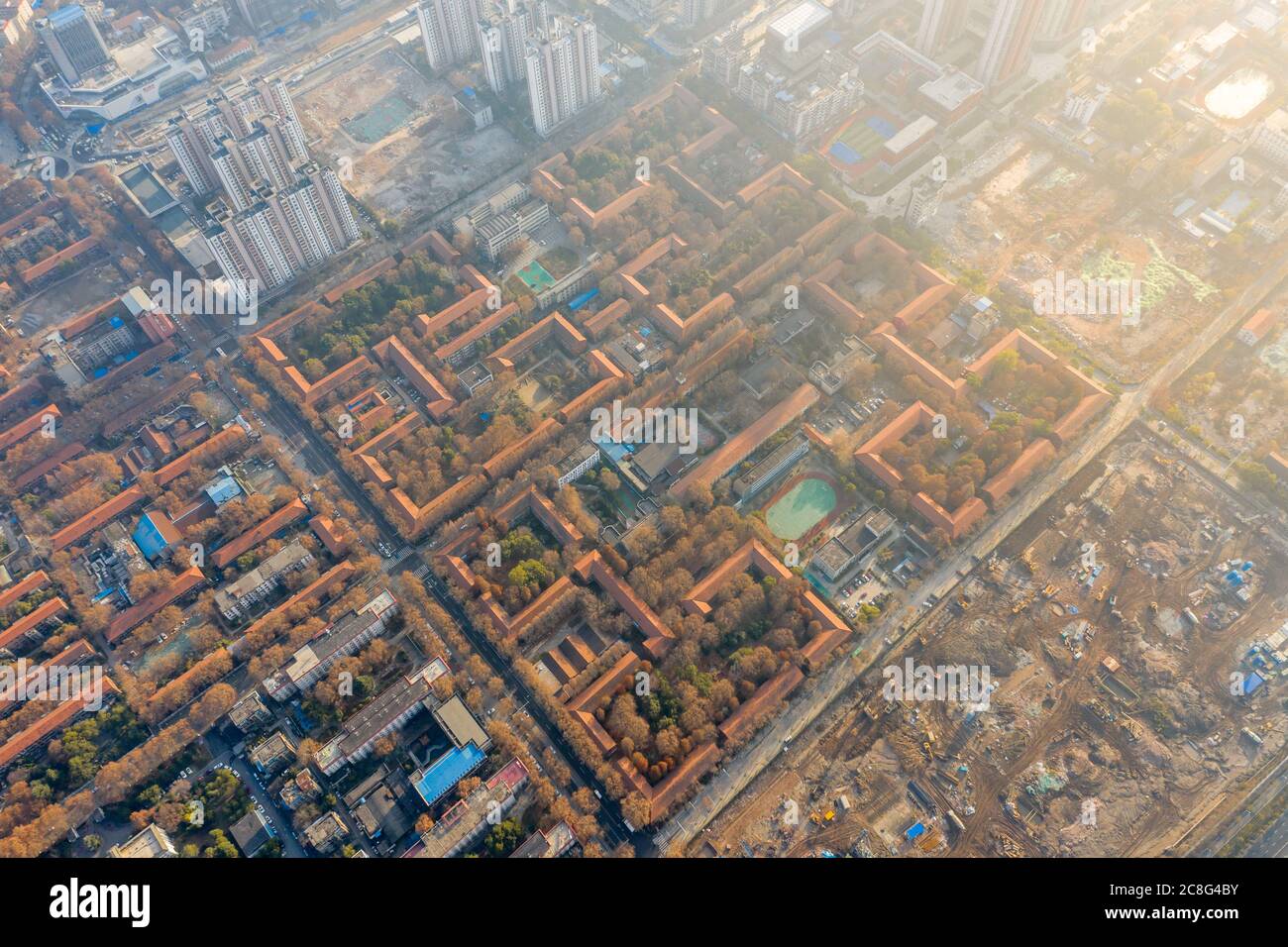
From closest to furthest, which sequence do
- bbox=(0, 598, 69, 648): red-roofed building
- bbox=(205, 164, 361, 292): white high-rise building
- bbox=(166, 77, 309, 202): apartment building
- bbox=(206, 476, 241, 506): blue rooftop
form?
bbox=(0, 598, 69, 648): red-roofed building < bbox=(206, 476, 241, 506): blue rooftop < bbox=(205, 164, 361, 292): white high-rise building < bbox=(166, 77, 309, 202): apartment building

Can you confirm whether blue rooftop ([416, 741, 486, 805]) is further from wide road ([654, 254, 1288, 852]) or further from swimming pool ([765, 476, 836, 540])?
swimming pool ([765, 476, 836, 540])

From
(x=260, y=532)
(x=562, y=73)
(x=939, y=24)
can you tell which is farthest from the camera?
(x=939, y=24)

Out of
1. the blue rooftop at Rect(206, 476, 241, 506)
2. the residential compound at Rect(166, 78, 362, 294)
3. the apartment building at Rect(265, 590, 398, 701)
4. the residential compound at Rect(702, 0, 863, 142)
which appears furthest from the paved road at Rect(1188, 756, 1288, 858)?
the residential compound at Rect(166, 78, 362, 294)

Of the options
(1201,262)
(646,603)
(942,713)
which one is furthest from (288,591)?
(1201,262)

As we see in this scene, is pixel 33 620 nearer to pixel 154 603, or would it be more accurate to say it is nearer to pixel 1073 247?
pixel 154 603

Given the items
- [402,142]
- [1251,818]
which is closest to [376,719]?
[1251,818]
